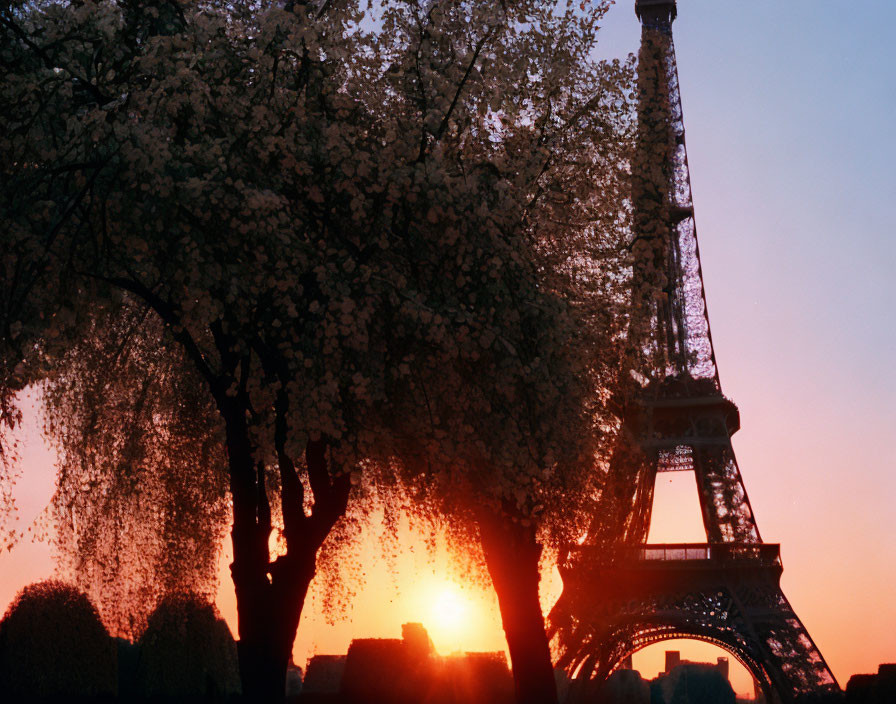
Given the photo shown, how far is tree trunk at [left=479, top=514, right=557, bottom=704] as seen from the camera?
1867cm

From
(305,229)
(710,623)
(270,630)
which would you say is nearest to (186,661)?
(270,630)

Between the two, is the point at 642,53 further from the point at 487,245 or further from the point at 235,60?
the point at 235,60

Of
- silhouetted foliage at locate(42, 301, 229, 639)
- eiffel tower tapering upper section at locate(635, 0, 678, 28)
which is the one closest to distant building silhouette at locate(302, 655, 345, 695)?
silhouetted foliage at locate(42, 301, 229, 639)

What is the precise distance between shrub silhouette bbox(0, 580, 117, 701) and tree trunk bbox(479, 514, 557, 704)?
14.7 meters

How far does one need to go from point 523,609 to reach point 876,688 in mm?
5947

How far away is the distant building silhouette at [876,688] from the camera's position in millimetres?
16156

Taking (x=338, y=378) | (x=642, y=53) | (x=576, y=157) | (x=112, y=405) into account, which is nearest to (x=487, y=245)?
(x=338, y=378)

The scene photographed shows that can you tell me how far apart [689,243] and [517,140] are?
44.5 meters

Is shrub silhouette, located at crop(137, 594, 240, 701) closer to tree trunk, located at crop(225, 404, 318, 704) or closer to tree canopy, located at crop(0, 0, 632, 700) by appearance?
tree trunk, located at crop(225, 404, 318, 704)

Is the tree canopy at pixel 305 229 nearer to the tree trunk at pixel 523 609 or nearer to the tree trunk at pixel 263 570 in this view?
the tree trunk at pixel 263 570

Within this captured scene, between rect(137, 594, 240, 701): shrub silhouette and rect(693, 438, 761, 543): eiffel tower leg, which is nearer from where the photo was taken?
rect(137, 594, 240, 701): shrub silhouette

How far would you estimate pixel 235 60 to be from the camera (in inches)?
551

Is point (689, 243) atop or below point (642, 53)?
atop

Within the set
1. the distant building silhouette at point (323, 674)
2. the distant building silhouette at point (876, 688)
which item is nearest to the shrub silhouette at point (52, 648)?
the distant building silhouette at point (323, 674)
